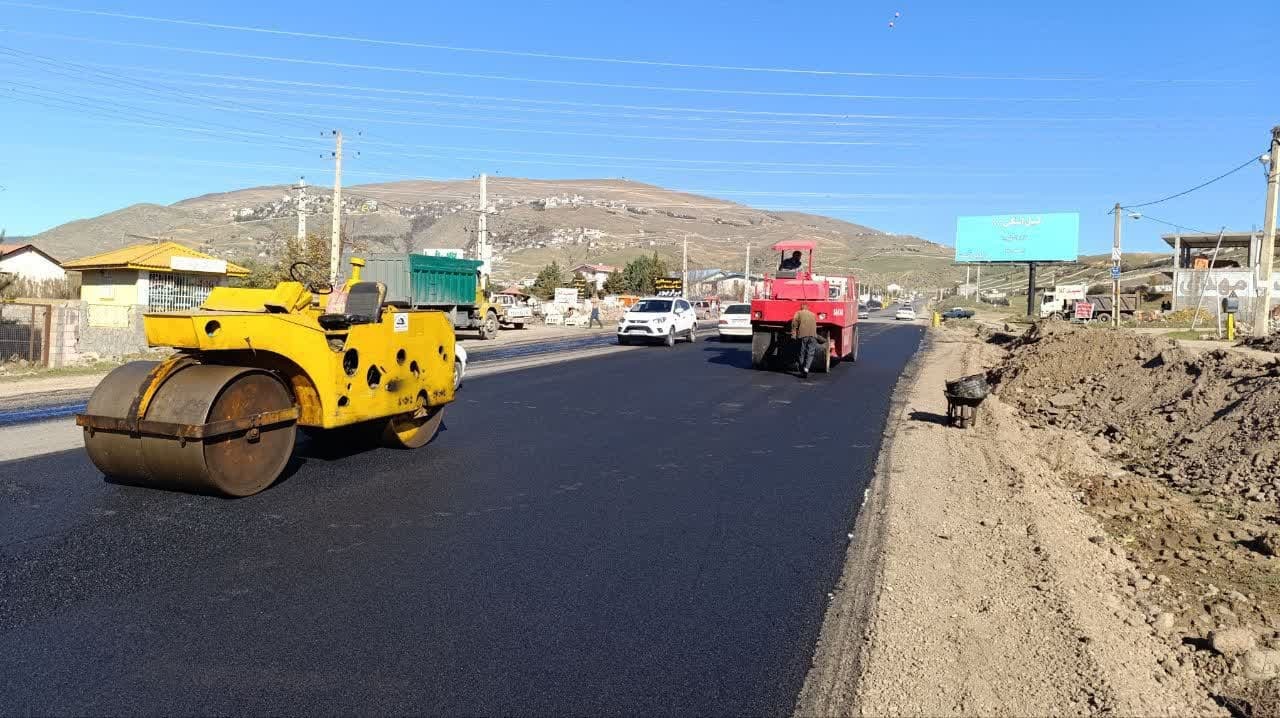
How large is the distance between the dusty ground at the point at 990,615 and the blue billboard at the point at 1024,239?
5604 centimetres

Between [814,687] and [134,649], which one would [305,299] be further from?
[814,687]

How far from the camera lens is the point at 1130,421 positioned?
1431 centimetres

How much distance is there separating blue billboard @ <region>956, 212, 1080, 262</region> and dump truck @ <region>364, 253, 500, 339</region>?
38093 millimetres

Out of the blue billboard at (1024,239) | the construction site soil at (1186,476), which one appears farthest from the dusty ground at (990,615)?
the blue billboard at (1024,239)

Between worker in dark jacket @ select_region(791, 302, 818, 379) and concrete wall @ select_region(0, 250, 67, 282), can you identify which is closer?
worker in dark jacket @ select_region(791, 302, 818, 379)

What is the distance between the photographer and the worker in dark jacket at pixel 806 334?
2031cm

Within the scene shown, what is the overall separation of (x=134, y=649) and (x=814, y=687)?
3.36m

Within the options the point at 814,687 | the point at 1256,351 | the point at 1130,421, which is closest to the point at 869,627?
the point at 814,687

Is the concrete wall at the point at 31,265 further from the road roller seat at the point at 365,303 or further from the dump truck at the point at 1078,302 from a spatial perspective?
the dump truck at the point at 1078,302

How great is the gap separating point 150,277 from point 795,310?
17989 millimetres

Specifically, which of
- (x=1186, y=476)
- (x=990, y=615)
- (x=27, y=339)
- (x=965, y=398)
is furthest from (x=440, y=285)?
(x=990, y=615)

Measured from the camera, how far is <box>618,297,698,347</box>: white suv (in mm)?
31344

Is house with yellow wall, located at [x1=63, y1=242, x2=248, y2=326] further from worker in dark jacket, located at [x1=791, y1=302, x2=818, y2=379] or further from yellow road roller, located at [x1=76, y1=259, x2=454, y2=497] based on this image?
yellow road roller, located at [x1=76, y1=259, x2=454, y2=497]

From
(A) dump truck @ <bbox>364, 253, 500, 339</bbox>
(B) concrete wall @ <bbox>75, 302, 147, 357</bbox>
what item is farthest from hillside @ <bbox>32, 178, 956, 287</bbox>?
(B) concrete wall @ <bbox>75, 302, 147, 357</bbox>
